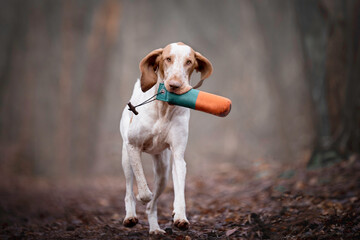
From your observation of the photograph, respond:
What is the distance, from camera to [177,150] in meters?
4.20

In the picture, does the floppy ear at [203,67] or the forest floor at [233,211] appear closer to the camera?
the floppy ear at [203,67]

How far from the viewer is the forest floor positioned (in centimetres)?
446

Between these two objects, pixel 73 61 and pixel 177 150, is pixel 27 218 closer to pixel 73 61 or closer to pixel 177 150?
pixel 177 150

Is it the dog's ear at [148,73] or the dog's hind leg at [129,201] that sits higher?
the dog's ear at [148,73]

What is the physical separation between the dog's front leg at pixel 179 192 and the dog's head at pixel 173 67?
75cm

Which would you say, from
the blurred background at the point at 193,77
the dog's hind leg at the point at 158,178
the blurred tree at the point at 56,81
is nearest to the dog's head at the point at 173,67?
the dog's hind leg at the point at 158,178

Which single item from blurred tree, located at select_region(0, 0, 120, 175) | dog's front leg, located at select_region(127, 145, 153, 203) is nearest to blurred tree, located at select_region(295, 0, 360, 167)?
dog's front leg, located at select_region(127, 145, 153, 203)

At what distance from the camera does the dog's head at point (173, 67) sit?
3.85 meters

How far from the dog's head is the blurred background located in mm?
4993

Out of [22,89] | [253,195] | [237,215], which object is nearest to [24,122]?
[22,89]

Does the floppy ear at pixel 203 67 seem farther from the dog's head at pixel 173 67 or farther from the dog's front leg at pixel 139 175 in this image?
the dog's front leg at pixel 139 175

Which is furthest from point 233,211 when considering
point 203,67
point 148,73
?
point 148,73

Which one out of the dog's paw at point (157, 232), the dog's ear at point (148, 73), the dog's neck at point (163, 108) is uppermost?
the dog's ear at point (148, 73)

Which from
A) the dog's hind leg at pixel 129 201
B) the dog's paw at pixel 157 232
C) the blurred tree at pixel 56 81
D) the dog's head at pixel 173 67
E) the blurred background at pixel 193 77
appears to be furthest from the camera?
the blurred tree at pixel 56 81
